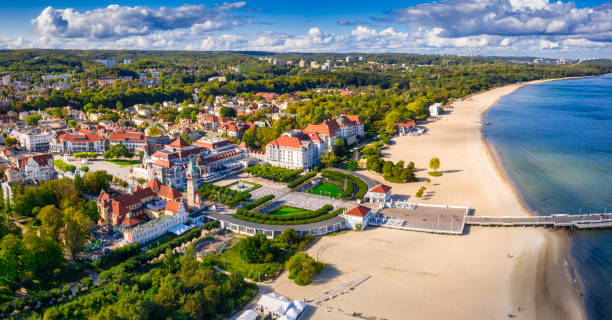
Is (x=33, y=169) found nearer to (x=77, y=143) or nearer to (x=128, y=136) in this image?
(x=77, y=143)

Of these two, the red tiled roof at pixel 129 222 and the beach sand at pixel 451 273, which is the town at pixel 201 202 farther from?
the beach sand at pixel 451 273

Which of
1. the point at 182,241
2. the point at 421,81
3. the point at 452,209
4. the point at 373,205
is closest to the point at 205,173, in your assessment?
the point at 182,241

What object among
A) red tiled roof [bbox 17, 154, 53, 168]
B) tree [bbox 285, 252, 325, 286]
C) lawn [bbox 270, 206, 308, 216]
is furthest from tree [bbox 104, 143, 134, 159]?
tree [bbox 285, 252, 325, 286]

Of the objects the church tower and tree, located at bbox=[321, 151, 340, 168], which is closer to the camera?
the church tower

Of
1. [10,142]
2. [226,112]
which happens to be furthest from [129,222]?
[226,112]

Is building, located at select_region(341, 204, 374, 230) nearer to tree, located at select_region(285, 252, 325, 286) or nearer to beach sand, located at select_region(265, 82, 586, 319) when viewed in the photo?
beach sand, located at select_region(265, 82, 586, 319)

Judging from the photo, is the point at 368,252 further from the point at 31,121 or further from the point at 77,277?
the point at 31,121

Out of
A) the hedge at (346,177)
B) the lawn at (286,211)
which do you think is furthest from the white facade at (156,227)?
the hedge at (346,177)
